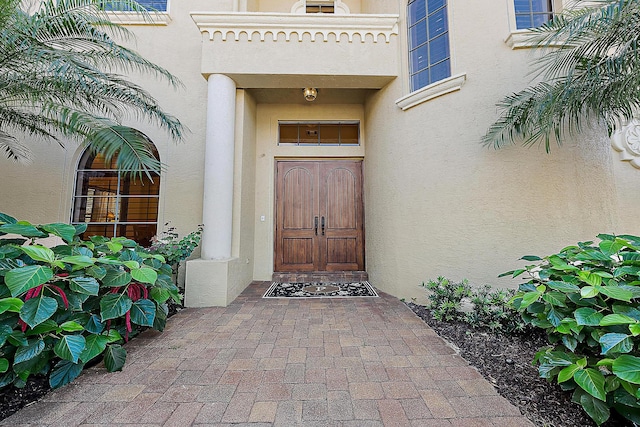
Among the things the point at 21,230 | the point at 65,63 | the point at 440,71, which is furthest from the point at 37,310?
the point at 440,71

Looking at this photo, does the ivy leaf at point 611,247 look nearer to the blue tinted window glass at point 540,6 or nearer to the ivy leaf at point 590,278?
the ivy leaf at point 590,278

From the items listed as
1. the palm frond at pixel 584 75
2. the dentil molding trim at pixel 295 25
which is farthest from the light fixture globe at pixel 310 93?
the palm frond at pixel 584 75

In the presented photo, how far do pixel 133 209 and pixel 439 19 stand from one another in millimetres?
6258

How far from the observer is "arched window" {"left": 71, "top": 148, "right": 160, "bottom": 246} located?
16.3 ft

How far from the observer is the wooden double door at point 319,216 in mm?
5762

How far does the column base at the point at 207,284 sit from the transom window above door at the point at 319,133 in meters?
3.16

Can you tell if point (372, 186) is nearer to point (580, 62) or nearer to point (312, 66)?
point (312, 66)

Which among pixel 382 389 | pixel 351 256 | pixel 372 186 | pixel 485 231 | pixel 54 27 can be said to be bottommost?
pixel 382 389

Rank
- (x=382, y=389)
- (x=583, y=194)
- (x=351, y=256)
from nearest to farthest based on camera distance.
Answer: (x=382, y=389), (x=583, y=194), (x=351, y=256)

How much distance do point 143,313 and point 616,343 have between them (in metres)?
3.34

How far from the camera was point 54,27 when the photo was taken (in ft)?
9.48

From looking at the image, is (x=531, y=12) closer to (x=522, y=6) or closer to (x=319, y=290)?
(x=522, y=6)

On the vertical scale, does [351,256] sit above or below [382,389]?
above

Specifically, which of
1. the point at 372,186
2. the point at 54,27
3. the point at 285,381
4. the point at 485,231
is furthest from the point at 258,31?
the point at 285,381
